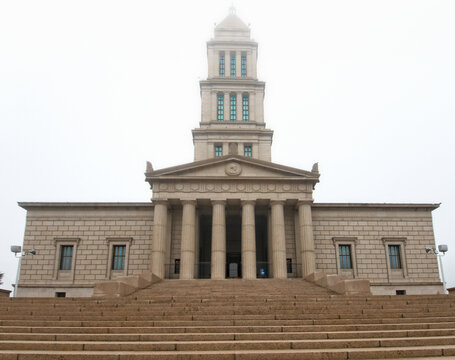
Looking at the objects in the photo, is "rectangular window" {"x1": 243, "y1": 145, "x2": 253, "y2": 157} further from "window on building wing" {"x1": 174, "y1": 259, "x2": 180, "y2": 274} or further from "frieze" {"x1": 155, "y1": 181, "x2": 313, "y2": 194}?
"window on building wing" {"x1": 174, "y1": 259, "x2": 180, "y2": 274}

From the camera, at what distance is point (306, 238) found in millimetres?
34062

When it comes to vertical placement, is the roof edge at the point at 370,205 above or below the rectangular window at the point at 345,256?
above

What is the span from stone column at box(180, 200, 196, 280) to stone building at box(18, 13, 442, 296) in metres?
0.08

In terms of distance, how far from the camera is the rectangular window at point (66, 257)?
120 feet

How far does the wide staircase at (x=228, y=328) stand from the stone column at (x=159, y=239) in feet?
42.1

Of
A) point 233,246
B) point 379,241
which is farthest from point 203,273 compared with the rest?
point 379,241

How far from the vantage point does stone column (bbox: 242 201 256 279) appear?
32.8 m

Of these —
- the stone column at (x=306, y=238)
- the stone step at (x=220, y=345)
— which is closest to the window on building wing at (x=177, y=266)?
the stone column at (x=306, y=238)

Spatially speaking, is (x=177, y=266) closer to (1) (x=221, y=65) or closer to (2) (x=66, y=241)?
Result: (2) (x=66, y=241)

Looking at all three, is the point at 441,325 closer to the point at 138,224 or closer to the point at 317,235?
the point at 317,235

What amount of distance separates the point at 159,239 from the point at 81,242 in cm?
841

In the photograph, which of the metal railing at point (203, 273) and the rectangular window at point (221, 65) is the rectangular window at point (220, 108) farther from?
the metal railing at point (203, 273)

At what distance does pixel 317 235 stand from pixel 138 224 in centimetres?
1652

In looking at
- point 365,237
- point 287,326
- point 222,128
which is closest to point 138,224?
point 222,128
